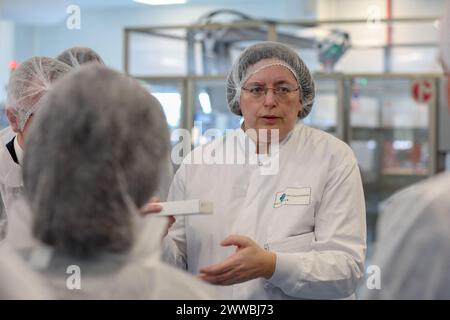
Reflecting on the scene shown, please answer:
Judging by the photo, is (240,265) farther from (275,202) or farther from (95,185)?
(95,185)

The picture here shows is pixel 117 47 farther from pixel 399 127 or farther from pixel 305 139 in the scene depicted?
pixel 305 139

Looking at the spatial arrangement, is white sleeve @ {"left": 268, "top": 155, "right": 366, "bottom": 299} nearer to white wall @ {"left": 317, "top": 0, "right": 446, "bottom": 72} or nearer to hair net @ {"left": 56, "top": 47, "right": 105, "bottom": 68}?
hair net @ {"left": 56, "top": 47, "right": 105, "bottom": 68}

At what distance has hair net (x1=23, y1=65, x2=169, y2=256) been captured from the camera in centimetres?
84

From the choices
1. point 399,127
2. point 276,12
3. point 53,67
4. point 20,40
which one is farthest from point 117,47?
point 53,67

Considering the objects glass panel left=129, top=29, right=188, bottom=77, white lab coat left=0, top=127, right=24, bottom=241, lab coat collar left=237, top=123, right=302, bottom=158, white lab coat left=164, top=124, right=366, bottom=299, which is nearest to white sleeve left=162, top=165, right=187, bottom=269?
white lab coat left=164, top=124, right=366, bottom=299

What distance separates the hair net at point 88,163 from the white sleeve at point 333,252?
75cm

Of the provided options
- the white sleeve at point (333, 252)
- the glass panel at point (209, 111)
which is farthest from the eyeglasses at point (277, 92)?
the glass panel at point (209, 111)

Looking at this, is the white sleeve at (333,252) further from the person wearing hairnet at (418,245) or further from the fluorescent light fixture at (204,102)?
the fluorescent light fixture at (204,102)

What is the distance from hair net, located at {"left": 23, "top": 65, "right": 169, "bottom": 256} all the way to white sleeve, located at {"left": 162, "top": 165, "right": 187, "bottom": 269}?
0.84 metres

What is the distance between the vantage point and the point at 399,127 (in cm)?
470

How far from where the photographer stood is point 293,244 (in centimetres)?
163

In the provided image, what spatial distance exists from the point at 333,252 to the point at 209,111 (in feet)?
9.63

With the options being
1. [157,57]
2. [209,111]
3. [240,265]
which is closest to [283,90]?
[240,265]

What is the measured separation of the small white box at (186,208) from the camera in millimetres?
1451
